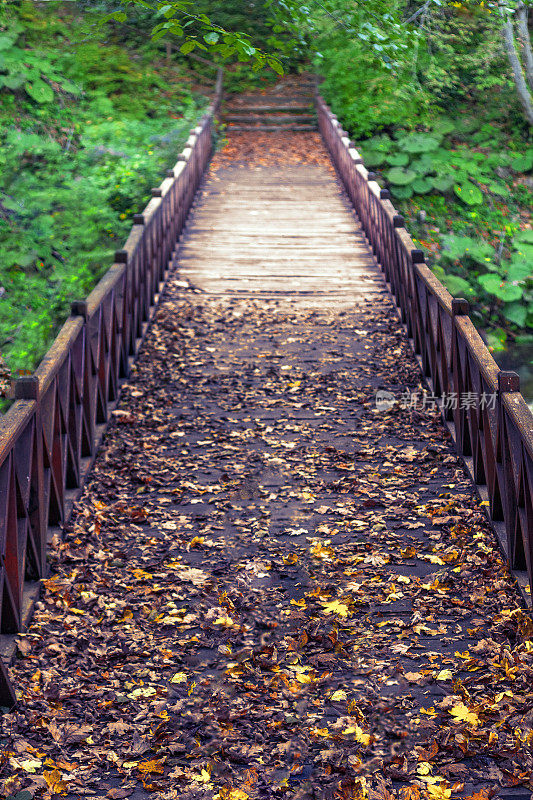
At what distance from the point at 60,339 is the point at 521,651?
11.9 feet

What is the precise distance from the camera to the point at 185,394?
736 cm

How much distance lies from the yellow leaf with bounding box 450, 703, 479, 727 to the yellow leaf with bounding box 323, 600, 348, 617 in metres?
0.88

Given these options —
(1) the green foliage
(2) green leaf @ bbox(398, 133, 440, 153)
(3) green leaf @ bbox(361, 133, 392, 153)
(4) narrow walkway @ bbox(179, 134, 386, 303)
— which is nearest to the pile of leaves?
(4) narrow walkway @ bbox(179, 134, 386, 303)

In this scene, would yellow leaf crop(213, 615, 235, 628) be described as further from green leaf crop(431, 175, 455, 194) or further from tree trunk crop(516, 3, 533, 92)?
tree trunk crop(516, 3, 533, 92)

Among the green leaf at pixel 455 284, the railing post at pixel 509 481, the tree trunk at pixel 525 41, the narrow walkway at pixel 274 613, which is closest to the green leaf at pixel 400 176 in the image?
the green leaf at pixel 455 284

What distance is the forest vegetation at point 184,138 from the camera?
13.0 metres

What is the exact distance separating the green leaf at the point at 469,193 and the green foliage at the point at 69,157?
5.86 meters

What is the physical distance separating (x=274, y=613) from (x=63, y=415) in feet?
6.80

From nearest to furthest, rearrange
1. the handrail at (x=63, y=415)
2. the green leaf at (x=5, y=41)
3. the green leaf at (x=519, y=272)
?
Result: the handrail at (x=63, y=415)
the green leaf at (x=519, y=272)
the green leaf at (x=5, y=41)

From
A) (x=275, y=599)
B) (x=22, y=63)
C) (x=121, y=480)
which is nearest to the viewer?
(x=275, y=599)

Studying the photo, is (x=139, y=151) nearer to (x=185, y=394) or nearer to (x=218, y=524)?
(x=185, y=394)

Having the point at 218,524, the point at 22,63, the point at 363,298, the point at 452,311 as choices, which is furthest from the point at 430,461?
the point at 22,63

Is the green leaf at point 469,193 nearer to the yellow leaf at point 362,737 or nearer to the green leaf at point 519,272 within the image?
the green leaf at point 519,272

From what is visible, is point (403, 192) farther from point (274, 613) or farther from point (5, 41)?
point (274, 613)
